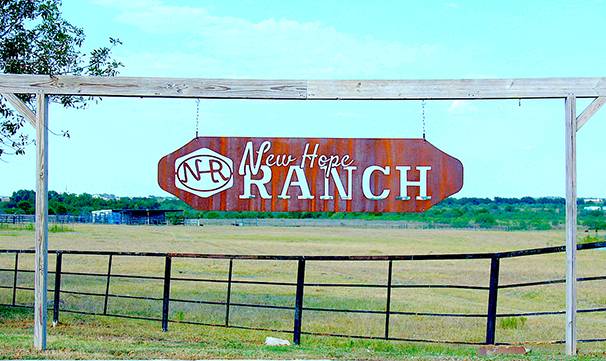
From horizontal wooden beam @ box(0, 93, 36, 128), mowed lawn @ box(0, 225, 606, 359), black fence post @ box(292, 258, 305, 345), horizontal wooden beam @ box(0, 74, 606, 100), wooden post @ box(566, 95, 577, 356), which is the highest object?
horizontal wooden beam @ box(0, 74, 606, 100)

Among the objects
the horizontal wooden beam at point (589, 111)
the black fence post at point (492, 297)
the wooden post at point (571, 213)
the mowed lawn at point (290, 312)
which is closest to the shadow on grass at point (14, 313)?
the mowed lawn at point (290, 312)

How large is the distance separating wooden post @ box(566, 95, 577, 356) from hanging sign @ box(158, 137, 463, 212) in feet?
3.40

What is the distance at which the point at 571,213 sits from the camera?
25.6 feet

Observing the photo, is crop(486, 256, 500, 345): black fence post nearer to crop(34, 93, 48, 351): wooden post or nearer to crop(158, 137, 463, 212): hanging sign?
crop(158, 137, 463, 212): hanging sign

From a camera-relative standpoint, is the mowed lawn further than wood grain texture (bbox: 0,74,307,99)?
Yes

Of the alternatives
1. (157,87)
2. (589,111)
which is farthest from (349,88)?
(589,111)

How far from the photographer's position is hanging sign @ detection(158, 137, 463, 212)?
824 cm

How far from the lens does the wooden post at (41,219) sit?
26.4 feet

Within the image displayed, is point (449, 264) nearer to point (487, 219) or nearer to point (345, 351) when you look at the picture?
point (345, 351)

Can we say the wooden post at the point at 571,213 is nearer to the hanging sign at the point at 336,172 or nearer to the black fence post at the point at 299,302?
the hanging sign at the point at 336,172

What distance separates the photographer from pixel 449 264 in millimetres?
34562

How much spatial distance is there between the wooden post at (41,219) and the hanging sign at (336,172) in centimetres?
157

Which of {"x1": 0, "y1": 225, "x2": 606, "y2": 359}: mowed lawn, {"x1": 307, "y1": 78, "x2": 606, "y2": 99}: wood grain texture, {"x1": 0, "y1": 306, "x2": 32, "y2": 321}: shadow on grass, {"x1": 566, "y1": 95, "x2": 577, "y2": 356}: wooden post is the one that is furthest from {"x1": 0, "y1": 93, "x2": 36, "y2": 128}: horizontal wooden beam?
{"x1": 0, "y1": 306, "x2": 32, "y2": 321}: shadow on grass

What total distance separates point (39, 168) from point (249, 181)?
2.00 meters
